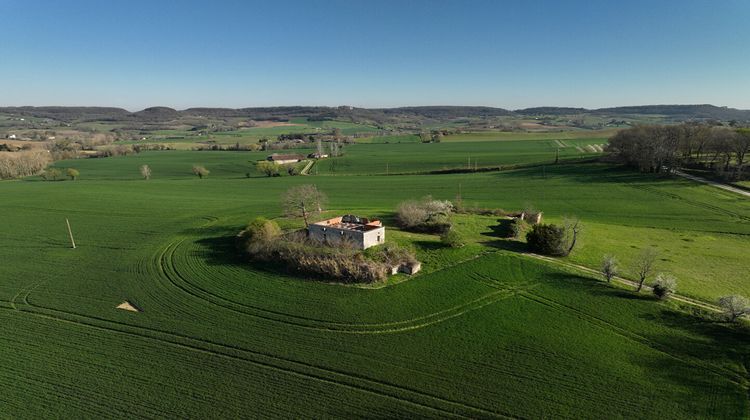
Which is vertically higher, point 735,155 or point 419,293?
point 735,155

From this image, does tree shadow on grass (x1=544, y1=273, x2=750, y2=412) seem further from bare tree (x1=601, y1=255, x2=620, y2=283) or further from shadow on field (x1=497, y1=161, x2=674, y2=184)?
shadow on field (x1=497, y1=161, x2=674, y2=184)

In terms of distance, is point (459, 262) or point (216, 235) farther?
point (216, 235)

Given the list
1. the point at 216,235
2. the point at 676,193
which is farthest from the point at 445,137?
the point at 216,235

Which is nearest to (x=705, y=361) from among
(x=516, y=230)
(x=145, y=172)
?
(x=516, y=230)

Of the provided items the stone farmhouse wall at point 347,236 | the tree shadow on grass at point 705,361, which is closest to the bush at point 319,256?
the stone farmhouse wall at point 347,236

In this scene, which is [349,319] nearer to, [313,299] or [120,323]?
[313,299]
